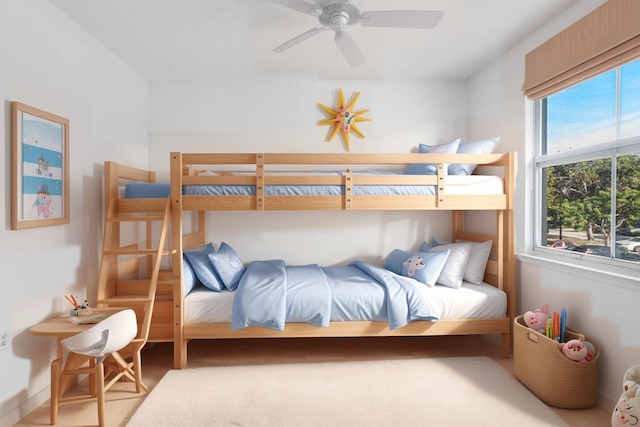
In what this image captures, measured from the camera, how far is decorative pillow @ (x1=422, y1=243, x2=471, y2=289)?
300 centimetres

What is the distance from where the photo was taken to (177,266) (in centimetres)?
270

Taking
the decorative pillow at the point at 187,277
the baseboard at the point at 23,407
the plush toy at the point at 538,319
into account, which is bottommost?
the baseboard at the point at 23,407

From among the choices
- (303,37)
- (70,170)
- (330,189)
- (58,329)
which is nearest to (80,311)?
(58,329)

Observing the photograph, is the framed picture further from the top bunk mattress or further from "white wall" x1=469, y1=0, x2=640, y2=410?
"white wall" x1=469, y1=0, x2=640, y2=410

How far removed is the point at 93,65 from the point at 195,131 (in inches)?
41.9

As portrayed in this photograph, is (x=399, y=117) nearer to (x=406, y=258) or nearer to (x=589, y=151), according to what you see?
(x=406, y=258)

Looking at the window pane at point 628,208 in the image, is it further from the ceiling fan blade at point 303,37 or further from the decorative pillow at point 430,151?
the ceiling fan blade at point 303,37

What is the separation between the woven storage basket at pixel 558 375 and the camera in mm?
2143

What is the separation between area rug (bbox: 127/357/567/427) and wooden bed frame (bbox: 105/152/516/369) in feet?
0.80

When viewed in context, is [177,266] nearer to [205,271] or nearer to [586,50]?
[205,271]

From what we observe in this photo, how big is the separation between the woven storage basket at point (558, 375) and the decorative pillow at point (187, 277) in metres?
2.30

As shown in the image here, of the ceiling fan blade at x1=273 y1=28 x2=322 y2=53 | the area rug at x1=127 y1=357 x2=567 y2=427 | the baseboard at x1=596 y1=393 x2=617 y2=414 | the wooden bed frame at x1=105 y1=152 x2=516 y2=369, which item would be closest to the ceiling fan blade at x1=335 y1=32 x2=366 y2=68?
the ceiling fan blade at x1=273 y1=28 x2=322 y2=53

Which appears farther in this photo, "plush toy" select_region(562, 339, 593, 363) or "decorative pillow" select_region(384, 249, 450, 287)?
"decorative pillow" select_region(384, 249, 450, 287)

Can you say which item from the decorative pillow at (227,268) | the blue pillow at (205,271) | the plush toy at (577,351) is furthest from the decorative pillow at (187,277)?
the plush toy at (577,351)
